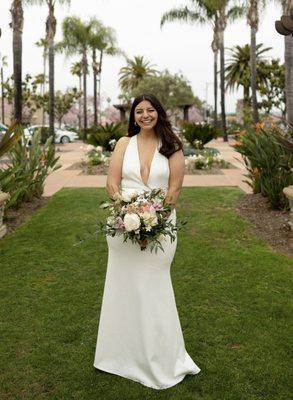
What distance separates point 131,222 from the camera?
2.94 m

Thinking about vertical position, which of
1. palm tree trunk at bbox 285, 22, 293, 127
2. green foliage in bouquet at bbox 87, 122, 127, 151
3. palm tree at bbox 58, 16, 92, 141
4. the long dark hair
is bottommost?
the long dark hair

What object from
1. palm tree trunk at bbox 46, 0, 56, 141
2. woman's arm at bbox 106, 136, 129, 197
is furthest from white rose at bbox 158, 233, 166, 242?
palm tree trunk at bbox 46, 0, 56, 141

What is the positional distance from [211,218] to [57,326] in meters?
4.73

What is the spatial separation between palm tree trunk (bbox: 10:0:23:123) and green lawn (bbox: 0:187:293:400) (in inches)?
509

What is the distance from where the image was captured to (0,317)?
4582 millimetres

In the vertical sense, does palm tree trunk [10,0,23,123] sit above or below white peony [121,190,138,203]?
above

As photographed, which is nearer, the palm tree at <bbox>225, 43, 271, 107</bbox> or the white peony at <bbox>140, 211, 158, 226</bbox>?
the white peony at <bbox>140, 211, 158, 226</bbox>

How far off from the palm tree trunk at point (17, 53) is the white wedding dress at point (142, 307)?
16.3 meters

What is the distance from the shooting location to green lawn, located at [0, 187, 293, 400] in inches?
134

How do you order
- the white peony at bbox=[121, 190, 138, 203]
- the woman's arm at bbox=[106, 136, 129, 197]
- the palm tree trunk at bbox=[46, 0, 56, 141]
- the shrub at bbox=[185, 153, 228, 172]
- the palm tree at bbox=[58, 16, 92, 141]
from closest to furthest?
the white peony at bbox=[121, 190, 138, 203] < the woman's arm at bbox=[106, 136, 129, 197] < the shrub at bbox=[185, 153, 228, 172] < the palm tree trunk at bbox=[46, 0, 56, 141] < the palm tree at bbox=[58, 16, 92, 141]

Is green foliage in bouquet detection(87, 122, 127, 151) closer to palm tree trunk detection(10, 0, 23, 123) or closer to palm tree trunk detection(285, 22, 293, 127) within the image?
palm tree trunk detection(10, 0, 23, 123)

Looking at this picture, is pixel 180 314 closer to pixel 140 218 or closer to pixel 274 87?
pixel 140 218

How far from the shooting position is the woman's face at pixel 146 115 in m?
3.31

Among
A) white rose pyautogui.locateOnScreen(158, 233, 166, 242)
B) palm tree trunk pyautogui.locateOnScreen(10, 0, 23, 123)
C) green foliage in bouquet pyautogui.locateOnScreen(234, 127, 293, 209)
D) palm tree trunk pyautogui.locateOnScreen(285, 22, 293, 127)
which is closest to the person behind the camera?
white rose pyautogui.locateOnScreen(158, 233, 166, 242)
